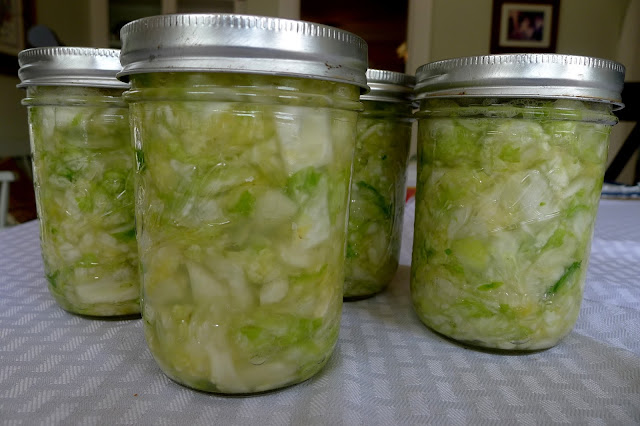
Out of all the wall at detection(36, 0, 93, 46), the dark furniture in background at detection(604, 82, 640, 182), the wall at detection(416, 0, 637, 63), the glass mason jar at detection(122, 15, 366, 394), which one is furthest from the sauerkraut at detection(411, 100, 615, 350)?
the wall at detection(36, 0, 93, 46)

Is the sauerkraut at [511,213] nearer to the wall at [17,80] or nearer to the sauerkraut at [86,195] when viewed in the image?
the sauerkraut at [86,195]

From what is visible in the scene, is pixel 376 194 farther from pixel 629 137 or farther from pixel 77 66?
pixel 629 137

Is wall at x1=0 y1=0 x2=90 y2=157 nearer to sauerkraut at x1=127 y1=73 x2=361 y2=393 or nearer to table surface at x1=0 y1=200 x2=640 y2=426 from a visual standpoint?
table surface at x1=0 y1=200 x2=640 y2=426

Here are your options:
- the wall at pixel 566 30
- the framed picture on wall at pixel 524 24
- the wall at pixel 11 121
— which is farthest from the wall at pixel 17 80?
the framed picture on wall at pixel 524 24

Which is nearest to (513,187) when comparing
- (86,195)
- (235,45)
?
(235,45)

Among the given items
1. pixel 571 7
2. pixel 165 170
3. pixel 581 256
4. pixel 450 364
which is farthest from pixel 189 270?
pixel 571 7

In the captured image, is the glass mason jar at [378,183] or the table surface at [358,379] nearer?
the table surface at [358,379]
